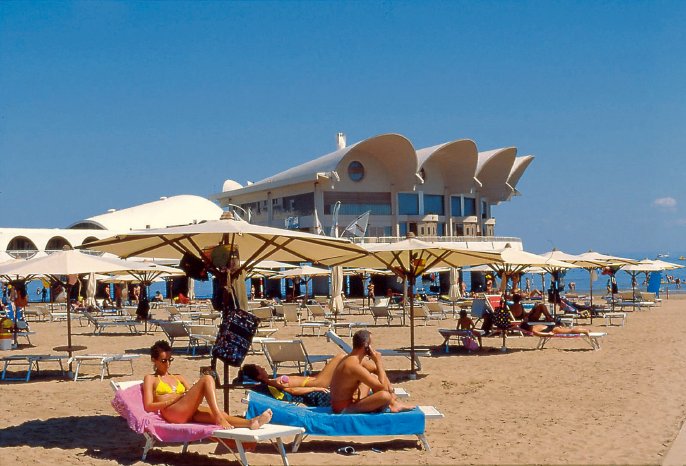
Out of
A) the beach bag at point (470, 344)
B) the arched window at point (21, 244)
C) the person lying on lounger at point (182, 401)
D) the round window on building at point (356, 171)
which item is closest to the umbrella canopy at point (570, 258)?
the beach bag at point (470, 344)

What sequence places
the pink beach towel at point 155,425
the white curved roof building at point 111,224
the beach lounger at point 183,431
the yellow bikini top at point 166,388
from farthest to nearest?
the white curved roof building at point 111,224
the yellow bikini top at point 166,388
the pink beach towel at point 155,425
the beach lounger at point 183,431

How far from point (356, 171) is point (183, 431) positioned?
136 ft

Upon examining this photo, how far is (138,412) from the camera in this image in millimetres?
5805

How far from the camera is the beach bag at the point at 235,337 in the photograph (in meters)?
6.46

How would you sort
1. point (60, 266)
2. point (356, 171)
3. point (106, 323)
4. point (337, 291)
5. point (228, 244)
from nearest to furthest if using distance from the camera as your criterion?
point (228, 244), point (60, 266), point (106, 323), point (337, 291), point (356, 171)

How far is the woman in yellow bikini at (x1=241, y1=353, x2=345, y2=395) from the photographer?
22.2 feet

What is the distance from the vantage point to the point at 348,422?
5.90 m

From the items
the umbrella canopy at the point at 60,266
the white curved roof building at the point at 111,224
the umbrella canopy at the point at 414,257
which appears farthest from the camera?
the white curved roof building at the point at 111,224

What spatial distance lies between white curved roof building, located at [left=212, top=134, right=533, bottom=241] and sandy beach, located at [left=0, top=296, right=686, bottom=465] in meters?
31.9

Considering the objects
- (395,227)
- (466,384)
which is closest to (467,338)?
(466,384)

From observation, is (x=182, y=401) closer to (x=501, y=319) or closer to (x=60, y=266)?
(x=60, y=266)

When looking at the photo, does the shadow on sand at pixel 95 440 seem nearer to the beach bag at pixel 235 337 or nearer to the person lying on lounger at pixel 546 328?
the beach bag at pixel 235 337

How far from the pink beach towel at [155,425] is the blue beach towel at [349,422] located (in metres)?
0.62

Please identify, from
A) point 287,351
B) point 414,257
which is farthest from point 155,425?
point 414,257
